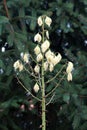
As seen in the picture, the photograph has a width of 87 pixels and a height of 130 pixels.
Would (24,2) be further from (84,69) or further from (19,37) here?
(84,69)

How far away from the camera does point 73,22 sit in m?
4.20

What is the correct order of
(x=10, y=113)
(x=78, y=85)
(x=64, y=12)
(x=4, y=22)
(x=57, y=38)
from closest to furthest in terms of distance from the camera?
(x=4, y=22), (x=78, y=85), (x=64, y=12), (x=10, y=113), (x=57, y=38)

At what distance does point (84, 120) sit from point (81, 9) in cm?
126

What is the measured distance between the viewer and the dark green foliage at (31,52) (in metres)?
3.74

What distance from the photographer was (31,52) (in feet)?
12.7

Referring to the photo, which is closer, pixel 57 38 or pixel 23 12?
pixel 23 12

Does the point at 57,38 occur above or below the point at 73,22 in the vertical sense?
below

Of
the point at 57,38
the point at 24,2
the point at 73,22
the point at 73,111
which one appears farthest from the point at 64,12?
the point at 73,111

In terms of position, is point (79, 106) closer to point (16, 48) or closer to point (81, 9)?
point (16, 48)

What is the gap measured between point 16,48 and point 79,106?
0.80 meters

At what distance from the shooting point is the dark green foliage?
374 cm

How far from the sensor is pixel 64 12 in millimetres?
4102

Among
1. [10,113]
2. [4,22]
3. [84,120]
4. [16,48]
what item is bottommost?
[10,113]

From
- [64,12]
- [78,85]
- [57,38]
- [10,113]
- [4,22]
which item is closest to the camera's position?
[4,22]
